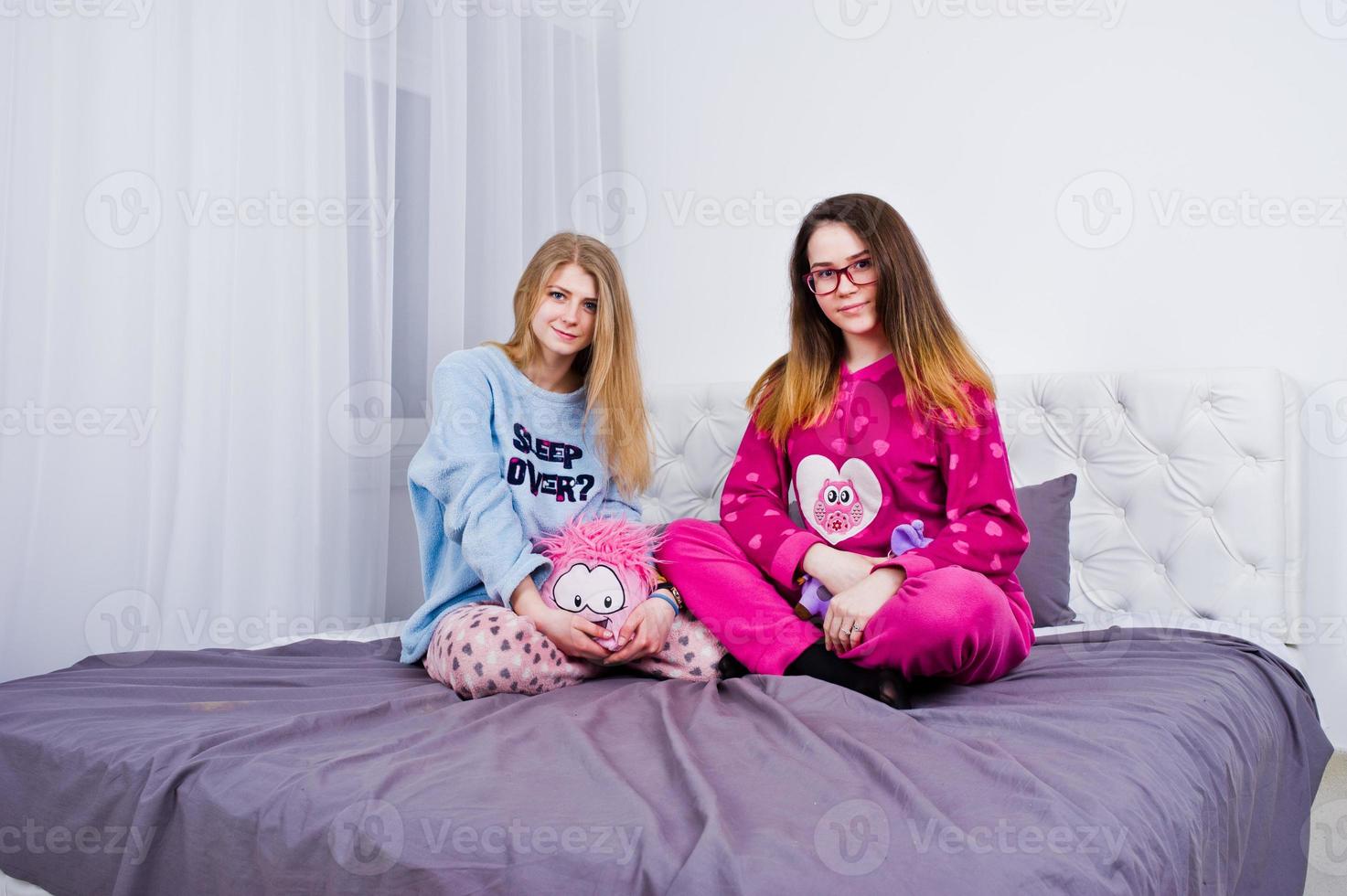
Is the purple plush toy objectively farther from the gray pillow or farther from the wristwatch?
the gray pillow

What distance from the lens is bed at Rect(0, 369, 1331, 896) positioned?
0.83m

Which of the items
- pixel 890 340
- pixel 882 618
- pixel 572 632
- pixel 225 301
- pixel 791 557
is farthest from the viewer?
pixel 225 301

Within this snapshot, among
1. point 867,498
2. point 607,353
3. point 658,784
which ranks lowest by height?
point 658,784

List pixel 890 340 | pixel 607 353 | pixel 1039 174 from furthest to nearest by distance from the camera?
1. pixel 1039 174
2. pixel 607 353
3. pixel 890 340

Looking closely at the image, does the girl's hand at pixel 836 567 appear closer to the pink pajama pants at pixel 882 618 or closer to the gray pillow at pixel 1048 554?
the pink pajama pants at pixel 882 618

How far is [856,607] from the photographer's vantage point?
1335mm

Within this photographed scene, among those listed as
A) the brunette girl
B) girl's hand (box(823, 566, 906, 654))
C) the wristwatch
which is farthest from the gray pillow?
the wristwatch

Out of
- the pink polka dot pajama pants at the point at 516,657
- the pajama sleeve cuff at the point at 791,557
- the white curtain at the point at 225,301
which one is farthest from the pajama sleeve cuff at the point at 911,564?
the white curtain at the point at 225,301

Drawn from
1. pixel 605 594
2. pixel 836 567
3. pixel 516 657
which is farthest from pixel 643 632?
pixel 836 567

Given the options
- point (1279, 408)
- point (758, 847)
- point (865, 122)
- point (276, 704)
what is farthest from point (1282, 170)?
point (276, 704)

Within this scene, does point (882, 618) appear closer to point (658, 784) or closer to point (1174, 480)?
point (658, 784)

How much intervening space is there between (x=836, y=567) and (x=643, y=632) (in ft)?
0.97

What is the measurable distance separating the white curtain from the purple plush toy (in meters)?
1.14

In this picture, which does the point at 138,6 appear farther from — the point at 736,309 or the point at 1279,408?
the point at 1279,408
